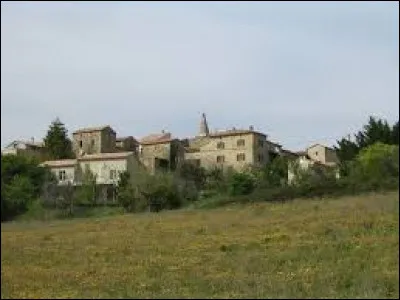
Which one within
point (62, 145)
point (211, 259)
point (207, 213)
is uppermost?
point (62, 145)

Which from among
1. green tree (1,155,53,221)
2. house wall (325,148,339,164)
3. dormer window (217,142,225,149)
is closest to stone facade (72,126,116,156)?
house wall (325,148,339,164)

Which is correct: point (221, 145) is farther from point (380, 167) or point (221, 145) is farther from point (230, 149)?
point (380, 167)

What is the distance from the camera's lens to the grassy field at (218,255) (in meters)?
6.41

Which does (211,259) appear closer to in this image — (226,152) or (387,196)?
(387,196)

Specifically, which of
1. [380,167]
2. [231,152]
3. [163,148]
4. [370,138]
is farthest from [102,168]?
[231,152]

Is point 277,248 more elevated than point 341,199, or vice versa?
point 341,199

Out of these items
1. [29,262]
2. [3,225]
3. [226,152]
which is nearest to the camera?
[3,225]

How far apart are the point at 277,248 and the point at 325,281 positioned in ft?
14.7

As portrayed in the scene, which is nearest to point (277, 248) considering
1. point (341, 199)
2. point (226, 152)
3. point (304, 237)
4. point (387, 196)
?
point (304, 237)

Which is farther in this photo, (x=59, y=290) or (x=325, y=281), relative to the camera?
(x=325, y=281)

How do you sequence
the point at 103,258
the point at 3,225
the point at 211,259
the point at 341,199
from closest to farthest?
the point at 3,225 < the point at 341,199 < the point at 103,258 < the point at 211,259

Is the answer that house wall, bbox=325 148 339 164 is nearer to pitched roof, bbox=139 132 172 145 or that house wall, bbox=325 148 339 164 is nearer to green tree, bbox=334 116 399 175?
green tree, bbox=334 116 399 175

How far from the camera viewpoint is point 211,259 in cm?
1289

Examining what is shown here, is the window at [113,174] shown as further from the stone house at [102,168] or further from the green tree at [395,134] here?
the green tree at [395,134]
